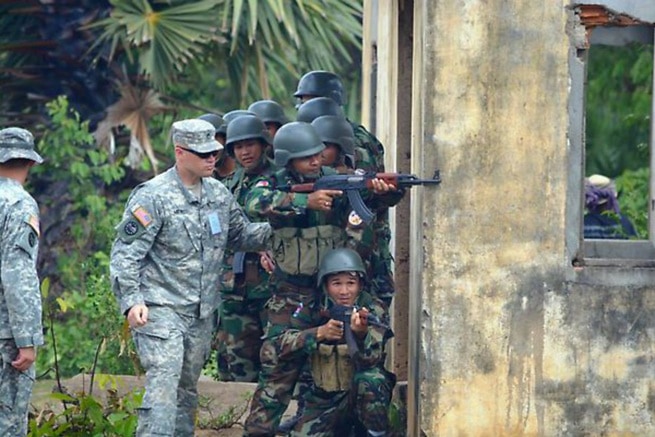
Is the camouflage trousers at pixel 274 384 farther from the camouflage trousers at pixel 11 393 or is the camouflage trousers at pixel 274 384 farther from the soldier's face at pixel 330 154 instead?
the camouflage trousers at pixel 11 393

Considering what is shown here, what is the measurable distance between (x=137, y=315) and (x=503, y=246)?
6.01ft

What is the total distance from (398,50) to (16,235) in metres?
2.90

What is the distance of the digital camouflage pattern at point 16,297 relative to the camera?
773cm

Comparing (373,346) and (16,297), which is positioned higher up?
(16,297)

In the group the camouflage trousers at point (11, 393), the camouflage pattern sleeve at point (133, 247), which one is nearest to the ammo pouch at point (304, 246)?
the camouflage pattern sleeve at point (133, 247)

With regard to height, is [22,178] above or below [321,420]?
above

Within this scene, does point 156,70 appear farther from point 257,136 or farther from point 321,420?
point 321,420

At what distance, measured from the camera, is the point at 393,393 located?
8984 mm

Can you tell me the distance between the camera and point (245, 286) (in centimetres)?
966

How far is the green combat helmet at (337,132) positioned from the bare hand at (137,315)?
157cm

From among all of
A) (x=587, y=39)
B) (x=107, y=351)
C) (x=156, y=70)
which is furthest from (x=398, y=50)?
(x=156, y=70)

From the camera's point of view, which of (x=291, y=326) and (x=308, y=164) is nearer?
(x=308, y=164)

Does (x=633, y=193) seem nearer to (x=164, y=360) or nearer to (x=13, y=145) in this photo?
(x=164, y=360)

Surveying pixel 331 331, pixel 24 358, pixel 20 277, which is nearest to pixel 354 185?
pixel 331 331
